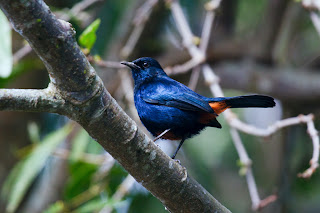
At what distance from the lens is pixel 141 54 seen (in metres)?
5.56

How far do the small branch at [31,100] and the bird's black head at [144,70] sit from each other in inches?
75.9

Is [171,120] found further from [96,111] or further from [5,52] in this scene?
[96,111]

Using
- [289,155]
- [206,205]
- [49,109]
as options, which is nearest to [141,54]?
[289,155]

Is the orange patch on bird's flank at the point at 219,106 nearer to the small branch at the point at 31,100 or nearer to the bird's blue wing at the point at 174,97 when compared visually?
the bird's blue wing at the point at 174,97

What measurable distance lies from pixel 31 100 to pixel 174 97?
5.70ft

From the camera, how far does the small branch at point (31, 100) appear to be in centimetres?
168

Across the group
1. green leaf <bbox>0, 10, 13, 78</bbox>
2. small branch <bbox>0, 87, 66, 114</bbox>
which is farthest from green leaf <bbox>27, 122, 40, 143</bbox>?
small branch <bbox>0, 87, 66, 114</bbox>

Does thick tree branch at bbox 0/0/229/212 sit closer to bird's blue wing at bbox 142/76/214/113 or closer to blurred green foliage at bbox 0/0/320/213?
bird's blue wing at bbox 142/76/214/113

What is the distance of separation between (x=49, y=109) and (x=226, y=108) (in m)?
1.80

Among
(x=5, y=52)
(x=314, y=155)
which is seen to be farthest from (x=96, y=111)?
(x=314, y=155)

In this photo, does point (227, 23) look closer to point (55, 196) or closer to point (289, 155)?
point (289, 155)

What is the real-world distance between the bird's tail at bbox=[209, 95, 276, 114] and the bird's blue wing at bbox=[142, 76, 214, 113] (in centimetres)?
11

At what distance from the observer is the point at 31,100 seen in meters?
1.75

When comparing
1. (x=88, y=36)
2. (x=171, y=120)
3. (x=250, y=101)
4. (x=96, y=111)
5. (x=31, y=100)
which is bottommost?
(x=171, y=120)
